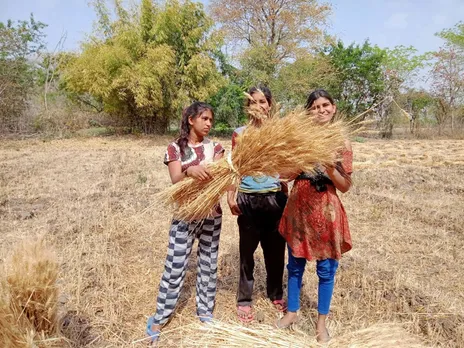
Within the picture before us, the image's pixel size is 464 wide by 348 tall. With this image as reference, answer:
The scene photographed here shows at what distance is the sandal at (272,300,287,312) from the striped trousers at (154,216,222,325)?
19.8 inches

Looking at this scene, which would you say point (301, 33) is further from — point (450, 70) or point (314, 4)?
point (450, 70)

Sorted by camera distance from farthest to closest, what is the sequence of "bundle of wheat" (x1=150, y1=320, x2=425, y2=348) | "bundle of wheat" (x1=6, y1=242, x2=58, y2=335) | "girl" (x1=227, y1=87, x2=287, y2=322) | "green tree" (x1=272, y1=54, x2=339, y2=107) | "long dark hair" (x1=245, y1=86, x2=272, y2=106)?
1. "green tree" (x1=272, y1=54, x2=339, y2=107)
2. "girl" (x1=227, y1=87, x2=287, y2=322)
3. "long dark hair" (x1=245, y1=86, x2=272, y2=106)
4. "bundle of wheat" (x1=6, y1=242, x2=58, y2=335)
5. "bundle of wheat" (x1=150, y1=320, x2=425, y2=348)

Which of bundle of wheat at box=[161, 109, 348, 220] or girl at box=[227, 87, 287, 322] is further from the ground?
bundle of wheat at box=[161, 109, 348, 220]

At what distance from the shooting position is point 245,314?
216 centimetres

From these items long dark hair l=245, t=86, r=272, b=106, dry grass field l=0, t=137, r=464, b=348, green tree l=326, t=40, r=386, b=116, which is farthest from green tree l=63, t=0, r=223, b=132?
long dark hair l=245, t=86, r=272, b=106

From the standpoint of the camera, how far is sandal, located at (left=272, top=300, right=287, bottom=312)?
2.27 m

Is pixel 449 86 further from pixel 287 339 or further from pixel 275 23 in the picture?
pixel 287 339

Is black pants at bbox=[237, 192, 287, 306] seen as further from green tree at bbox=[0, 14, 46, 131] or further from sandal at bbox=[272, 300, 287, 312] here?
green tree at bbox=[0, 14, 46, 131]

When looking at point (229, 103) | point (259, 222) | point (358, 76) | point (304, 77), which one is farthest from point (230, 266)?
point (358, 76)

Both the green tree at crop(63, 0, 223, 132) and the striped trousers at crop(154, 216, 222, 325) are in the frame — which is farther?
the green tree at crop(63, 0, 223, 132)

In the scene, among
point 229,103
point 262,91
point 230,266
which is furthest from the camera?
point 229,103

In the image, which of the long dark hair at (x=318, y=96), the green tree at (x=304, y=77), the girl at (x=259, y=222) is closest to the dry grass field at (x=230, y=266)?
the girl at (x=259, y=222)

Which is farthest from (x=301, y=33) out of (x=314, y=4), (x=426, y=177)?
(x=426, y=177)

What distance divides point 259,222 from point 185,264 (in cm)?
54
